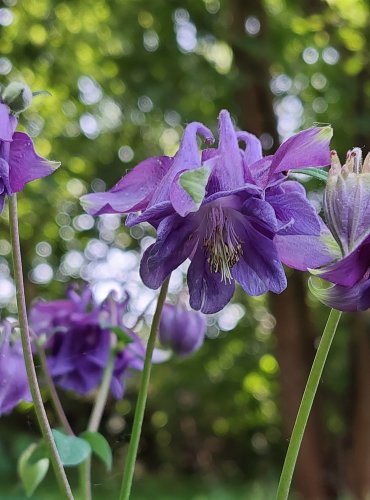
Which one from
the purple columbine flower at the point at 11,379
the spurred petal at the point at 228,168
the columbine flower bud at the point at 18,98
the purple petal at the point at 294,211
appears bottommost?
the purple columbine flower at the point at 11,379

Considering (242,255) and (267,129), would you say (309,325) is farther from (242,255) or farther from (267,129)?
(242,255)

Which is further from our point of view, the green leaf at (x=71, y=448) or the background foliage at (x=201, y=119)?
the background foliage at (x=201, y=119)

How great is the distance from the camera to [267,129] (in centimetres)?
298

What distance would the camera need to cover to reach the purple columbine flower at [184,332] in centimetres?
85

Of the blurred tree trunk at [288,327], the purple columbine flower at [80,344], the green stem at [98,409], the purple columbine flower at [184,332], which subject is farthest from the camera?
the blurred tree trunk at [288,327]

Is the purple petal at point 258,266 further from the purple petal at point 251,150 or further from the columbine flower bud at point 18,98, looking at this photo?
the columbine flower bud at point 18,98

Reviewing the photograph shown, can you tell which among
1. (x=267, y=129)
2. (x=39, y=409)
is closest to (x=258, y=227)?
(x=39, y=409)

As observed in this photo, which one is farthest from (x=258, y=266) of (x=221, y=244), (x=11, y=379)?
(x=11, y=379)

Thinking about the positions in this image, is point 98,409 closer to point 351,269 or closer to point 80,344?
point 80,344

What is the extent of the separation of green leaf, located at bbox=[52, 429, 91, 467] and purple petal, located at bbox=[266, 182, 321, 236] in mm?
263

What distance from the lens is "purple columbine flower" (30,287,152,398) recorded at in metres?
0.75

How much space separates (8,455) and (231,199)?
171 inches

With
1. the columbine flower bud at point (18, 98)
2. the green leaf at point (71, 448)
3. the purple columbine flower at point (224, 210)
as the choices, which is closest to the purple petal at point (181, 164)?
the purple columbine flower at point (224, 210)

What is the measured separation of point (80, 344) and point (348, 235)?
432mm
